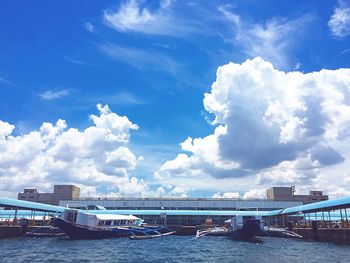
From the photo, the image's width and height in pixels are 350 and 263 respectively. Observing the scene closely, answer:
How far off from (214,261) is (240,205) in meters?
87.1

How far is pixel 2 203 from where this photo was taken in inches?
2271

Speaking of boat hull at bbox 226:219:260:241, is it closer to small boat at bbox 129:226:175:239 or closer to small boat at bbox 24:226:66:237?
small boat at bbox 129:226:175:239

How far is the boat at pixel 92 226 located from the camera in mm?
60875

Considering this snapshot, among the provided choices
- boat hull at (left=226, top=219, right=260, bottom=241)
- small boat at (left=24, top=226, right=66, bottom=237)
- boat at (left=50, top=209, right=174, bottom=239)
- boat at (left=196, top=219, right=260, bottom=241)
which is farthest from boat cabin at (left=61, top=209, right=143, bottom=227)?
boat hull at (left=226, top=219, right=260, bottom=241)

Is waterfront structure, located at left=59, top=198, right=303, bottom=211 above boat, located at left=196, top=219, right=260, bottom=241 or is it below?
above

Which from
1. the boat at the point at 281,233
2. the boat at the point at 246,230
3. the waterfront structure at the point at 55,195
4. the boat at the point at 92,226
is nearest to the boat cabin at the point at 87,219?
the boat at the point at 92,226

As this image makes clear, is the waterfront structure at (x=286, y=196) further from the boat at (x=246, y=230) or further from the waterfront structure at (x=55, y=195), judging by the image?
the boat at (x=246, y=230)

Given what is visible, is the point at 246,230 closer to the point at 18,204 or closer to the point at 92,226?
the point at 92,226

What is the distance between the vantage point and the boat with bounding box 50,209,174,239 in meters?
60.9

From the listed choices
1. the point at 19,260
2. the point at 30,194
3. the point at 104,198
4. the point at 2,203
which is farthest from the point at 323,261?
the point at 30,194

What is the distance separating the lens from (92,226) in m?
64.4

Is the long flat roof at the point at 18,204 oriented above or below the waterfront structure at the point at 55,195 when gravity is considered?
below

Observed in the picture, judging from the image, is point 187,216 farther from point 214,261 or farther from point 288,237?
point 214,261

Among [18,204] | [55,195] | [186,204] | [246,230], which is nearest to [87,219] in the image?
[18,204]
